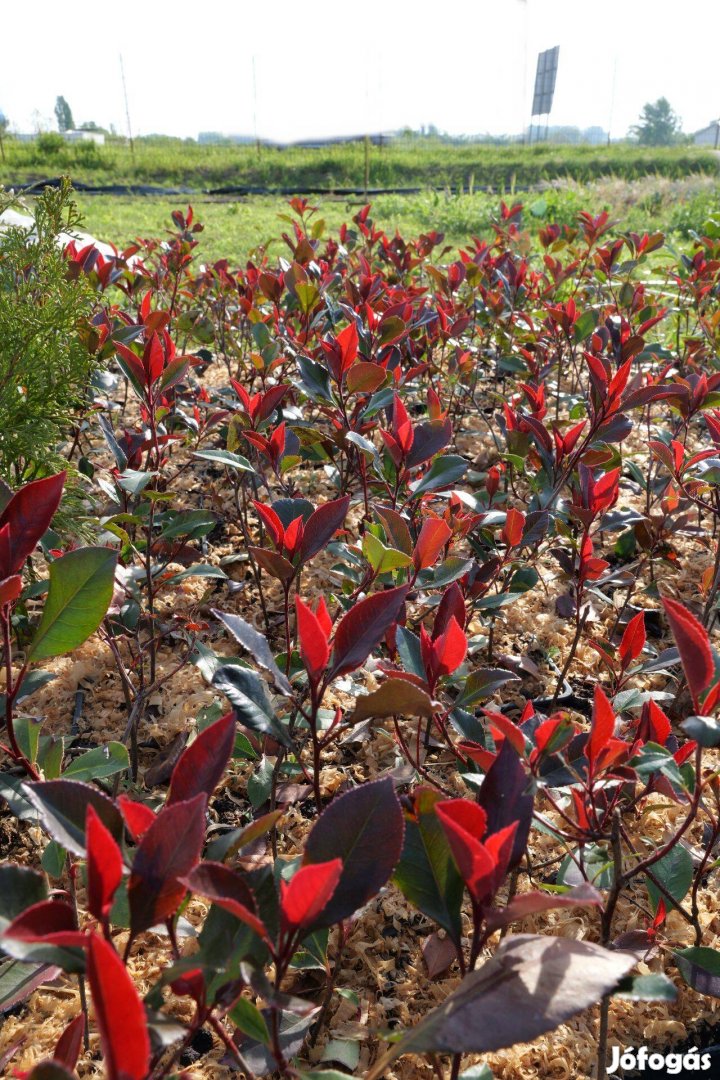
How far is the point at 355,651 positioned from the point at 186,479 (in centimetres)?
205

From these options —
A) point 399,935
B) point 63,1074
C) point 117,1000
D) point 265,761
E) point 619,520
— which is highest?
point 117,1000

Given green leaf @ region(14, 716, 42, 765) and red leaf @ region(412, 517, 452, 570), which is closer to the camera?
green leaf @ region(14, 716, 42, 765)

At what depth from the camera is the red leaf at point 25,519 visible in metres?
0.83

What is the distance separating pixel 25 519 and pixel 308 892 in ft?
1.59

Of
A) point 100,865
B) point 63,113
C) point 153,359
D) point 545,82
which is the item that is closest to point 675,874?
point 100,865

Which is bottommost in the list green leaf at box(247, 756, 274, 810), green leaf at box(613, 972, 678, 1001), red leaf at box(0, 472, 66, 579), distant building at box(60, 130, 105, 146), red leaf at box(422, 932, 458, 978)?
red leaf at box(422, 932, 458, 978)

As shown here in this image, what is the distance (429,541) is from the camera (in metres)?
1.24

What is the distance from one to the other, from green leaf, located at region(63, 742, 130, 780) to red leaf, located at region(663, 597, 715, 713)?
715 mm

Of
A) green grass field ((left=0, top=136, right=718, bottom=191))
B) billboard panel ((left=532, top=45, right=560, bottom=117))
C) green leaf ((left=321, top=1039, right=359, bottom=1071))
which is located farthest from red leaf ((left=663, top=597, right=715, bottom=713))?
billboard panel ((left=532, top=45, right=560, bottom=117))

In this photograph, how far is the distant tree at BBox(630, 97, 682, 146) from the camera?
77125 millimetres

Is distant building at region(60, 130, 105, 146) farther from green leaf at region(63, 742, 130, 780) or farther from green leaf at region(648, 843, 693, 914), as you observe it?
green leaf at region(648, 843, 693, 914)

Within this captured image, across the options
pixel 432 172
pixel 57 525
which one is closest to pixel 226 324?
pixel 57 525

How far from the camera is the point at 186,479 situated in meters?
2.84

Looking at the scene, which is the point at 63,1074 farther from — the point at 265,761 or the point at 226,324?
the point at 226,324
